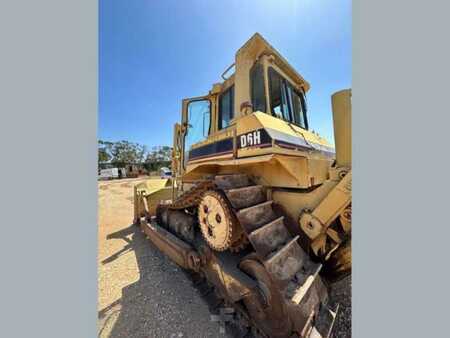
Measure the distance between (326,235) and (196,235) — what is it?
179 cm

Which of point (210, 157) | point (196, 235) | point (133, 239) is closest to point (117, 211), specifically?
point (133, 239)

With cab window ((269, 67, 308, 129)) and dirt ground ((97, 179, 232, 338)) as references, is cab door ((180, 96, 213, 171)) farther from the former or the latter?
dirt ground ((97, 179, 232, 338))

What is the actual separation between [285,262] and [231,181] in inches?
37.7

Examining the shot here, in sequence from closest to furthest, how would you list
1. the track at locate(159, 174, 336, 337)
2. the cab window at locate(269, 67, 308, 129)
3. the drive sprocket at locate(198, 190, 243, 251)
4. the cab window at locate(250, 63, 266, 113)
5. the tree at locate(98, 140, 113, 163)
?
1. the track at locate(159, 174, 336, 337)
2. the drive sprocket at locate(198, 190, 243, 251)
3. the cab window at locate(250, 63, 266, 113)
4. the cab window at locate(269, 67, 308, 129)
5. the tree at locate(98, 140, 113, 163)

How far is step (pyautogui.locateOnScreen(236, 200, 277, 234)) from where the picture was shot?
72.1 inches

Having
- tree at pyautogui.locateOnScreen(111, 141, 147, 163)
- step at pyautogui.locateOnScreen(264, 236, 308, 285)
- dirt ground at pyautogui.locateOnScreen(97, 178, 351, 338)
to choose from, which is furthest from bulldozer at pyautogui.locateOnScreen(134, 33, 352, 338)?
tree at pyautogui.locateOnScreen(111, 141, 147, 163)

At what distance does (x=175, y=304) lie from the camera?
2.43 meters

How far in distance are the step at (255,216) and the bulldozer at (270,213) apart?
0.03ft

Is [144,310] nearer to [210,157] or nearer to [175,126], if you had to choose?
[210,157]

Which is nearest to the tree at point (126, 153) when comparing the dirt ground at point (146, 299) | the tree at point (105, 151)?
the tree at point (105, 151)

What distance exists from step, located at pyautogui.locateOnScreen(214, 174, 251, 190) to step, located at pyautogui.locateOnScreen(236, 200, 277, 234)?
316 mm

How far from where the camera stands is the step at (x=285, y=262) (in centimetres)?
166

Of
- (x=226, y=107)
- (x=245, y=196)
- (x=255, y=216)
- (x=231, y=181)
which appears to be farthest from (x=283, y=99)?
(x=255, y=216)

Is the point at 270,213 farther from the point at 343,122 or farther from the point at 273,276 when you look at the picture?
the point at 343,122
